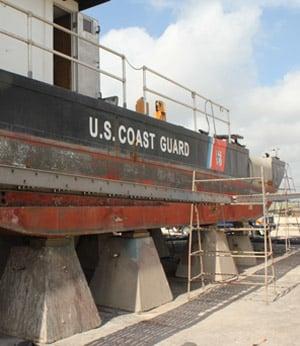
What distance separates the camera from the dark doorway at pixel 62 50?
298 inches

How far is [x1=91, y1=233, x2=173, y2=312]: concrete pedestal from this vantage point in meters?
6.65

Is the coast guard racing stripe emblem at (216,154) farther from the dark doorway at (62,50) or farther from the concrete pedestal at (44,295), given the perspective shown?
the concrete pedestal at (44,295)

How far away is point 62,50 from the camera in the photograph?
7.64 m

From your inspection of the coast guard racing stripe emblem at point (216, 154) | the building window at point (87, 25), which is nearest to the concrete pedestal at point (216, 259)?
the coast guard racing stripe emblem at point (216, 154)

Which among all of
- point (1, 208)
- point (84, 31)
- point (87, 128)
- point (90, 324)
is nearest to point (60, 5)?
point (84, 31)

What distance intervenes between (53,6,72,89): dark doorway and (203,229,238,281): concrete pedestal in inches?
158

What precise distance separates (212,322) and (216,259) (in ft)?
10.6

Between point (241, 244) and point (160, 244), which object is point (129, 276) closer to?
point (160, 244)

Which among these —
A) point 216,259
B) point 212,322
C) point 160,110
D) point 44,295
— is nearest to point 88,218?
point 44,295

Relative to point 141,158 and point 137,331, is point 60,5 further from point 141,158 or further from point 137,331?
point 137,331

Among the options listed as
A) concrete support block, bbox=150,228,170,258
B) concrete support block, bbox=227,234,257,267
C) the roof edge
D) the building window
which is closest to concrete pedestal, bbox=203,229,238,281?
concrete support block, bbox=227,234,257,267

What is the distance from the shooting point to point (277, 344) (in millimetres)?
5000

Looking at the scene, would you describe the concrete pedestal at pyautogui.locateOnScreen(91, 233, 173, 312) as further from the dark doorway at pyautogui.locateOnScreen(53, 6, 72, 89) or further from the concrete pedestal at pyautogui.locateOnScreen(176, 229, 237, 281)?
the dark doorway at pyautogui.locateOnScreen(53, 6, 72, 89)

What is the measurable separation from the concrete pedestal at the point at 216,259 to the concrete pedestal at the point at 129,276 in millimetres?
2190
